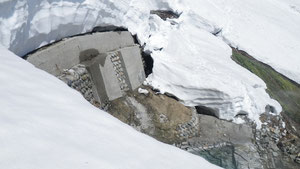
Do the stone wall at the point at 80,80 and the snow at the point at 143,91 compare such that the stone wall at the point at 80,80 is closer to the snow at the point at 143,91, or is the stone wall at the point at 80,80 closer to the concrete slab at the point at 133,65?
the concrete slab at the point at 133,65

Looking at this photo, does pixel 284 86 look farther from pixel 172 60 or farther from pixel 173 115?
pixel 173 115

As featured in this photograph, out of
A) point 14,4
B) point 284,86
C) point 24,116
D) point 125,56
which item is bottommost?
point 284,86

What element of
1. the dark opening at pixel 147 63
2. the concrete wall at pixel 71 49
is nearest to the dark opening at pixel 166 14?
the dark opening at pixel 147 63

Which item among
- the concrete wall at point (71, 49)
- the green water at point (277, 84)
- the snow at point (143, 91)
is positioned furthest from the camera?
the green water at point (277, 84)

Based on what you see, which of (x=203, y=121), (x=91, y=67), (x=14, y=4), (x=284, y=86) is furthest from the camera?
(x=284, y=86)

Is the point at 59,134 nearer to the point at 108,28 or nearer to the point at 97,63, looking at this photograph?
the point at 97,63

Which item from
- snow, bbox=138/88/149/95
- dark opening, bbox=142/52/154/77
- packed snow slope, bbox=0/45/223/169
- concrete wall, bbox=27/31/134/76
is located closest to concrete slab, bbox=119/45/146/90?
snow, bbox=138/88/149/95

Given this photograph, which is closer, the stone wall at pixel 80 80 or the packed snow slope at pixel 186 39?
the packed snow slope at pixel 186 39

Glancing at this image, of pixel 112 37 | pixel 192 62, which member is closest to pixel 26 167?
pixel 112 37
